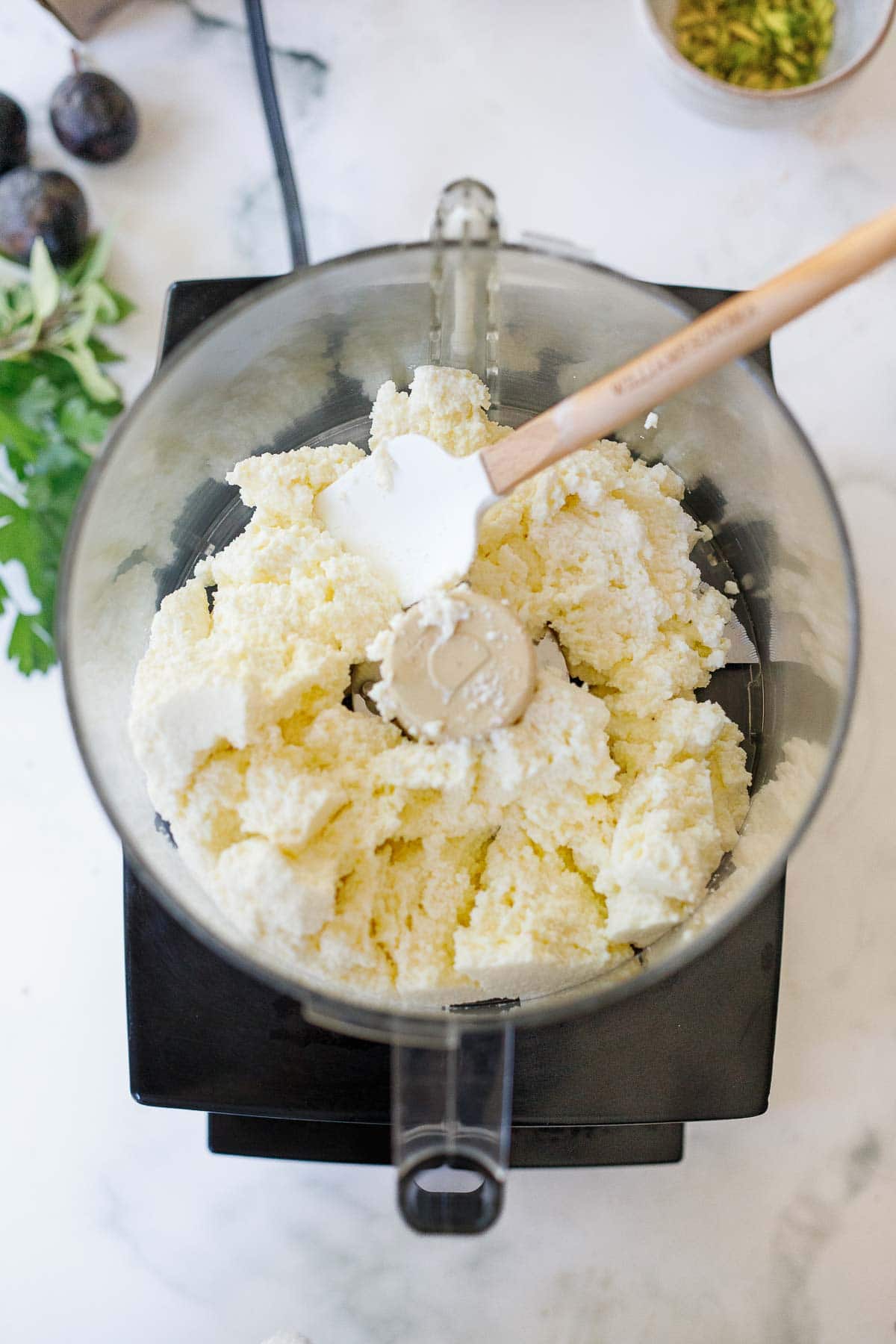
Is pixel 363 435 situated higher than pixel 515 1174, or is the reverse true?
pixel 363 435

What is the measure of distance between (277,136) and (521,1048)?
2.98 feet

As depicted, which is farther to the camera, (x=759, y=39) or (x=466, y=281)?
(x=759, y=39)

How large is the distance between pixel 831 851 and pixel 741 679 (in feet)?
0.74

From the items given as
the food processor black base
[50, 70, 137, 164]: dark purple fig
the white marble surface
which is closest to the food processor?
the food processor black base

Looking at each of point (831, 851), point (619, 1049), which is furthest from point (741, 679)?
point (619, 1049)

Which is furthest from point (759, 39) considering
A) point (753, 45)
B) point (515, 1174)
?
point (515, 1174)

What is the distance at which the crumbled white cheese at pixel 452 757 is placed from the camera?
0.83m

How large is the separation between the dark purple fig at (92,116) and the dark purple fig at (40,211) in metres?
0.04

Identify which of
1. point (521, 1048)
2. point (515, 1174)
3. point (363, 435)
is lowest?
point (515, 1174)

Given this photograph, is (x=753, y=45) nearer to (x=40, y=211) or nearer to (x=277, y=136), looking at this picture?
(x=277, y=136)

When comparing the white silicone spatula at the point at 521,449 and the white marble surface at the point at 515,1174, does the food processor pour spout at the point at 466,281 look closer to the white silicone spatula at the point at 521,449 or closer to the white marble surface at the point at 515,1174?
the white silicone spatula at the point at 521,449

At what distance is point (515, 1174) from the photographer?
1047 millimetres

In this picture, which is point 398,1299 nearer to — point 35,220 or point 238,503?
point 238,503

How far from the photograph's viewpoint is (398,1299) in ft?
3.49
